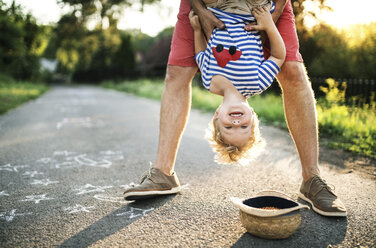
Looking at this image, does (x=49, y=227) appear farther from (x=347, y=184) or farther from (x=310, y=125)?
(x=347, y=184)

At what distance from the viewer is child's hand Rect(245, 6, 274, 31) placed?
2109mm

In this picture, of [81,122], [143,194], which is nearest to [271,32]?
[143,194]

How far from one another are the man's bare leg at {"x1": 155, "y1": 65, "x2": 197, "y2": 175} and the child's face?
0.37 metres

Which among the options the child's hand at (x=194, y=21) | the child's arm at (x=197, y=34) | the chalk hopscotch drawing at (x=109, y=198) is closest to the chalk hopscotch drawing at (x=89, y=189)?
the chalk hopscotch drawing at (x=109, y=198)

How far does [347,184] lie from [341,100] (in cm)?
356

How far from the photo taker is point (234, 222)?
6.42 ft

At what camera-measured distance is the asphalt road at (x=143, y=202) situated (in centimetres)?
175

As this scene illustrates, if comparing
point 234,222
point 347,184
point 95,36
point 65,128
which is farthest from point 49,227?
point 95,36

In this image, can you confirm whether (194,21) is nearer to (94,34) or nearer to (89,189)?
(89,189)

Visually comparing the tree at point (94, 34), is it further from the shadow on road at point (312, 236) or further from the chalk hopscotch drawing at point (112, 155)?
the shadow on road at point (312, 236)

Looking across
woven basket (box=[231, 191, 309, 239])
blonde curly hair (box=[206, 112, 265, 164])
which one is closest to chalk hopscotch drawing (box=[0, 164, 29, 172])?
blonde curly hair (box=[206, 112, 265, 164])

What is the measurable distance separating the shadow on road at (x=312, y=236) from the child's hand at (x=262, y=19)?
1228 mm

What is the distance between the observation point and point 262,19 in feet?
6.93

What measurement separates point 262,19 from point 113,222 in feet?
5.13
